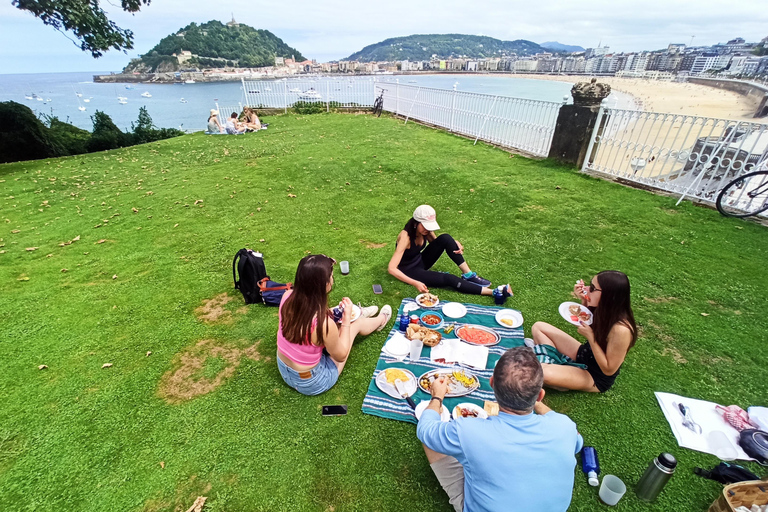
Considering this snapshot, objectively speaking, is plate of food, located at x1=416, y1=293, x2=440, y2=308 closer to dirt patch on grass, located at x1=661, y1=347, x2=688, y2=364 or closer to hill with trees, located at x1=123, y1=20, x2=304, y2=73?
dirt patch on grass, located at x1=661, y1=347, x2=688, y2=364

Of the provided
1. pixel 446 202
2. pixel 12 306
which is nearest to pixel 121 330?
pixel 12 306

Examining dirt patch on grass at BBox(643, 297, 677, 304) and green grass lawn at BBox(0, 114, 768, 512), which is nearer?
green grass lawn at BBox(0, 114, 768, 512)

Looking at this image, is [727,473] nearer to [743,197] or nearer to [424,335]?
[424,335]

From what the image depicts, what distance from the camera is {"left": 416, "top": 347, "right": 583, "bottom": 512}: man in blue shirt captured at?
1.61 meters

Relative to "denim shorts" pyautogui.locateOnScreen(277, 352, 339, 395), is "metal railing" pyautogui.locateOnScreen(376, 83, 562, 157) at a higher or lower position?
higher

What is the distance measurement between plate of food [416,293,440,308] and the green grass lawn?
0.42m

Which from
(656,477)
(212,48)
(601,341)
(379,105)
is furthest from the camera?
(212,48)

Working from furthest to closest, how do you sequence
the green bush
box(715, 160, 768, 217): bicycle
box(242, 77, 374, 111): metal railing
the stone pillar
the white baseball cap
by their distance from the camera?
box(242, 77, 374, 111): metal railing < the green bush < the stone pillar < box(715, 160, 768, 217): bicycle < the white baseball cap

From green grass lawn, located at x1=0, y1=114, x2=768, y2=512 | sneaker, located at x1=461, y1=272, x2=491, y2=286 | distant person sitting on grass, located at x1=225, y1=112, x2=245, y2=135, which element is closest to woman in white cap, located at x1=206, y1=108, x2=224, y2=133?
distant person sitting on grass, located at x1=225, y1=112, x2=245, y2=135

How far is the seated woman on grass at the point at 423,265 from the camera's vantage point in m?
Result: 4.33

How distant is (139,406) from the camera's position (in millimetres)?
3107

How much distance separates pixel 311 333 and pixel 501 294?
2.54m

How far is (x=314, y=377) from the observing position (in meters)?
3.00

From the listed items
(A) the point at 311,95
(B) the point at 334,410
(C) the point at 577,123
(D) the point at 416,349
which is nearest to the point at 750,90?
(A) the point at 311,95
